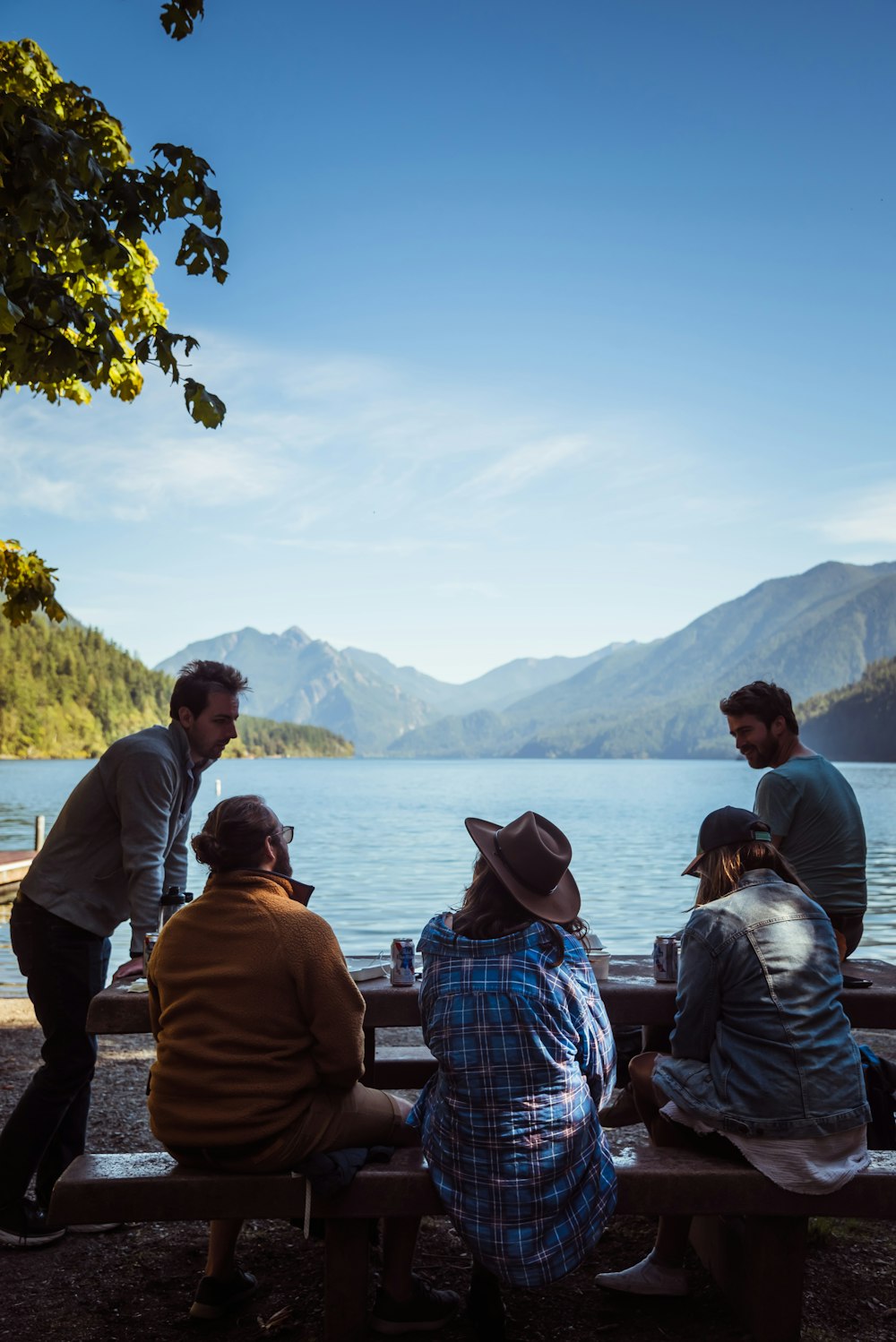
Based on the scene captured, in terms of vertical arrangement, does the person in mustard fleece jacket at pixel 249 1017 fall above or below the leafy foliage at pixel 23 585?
below

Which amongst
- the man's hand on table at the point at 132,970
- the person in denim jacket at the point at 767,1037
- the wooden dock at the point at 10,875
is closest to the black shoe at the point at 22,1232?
the man's hand on table at the point at 132,970

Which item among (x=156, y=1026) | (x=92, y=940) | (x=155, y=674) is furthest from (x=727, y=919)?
(x=155, y=674)

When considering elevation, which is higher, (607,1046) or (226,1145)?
(607,1046)

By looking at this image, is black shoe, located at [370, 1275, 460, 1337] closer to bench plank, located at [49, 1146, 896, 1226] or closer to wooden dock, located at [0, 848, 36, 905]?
bench plank, located at [49, 1146, 896, 1226]

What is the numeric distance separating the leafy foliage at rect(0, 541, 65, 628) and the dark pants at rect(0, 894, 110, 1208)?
2916 millimetres

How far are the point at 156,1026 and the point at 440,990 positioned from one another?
988mm

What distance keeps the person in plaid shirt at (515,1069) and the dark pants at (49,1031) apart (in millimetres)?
1767

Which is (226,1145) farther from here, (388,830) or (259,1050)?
(388,830)

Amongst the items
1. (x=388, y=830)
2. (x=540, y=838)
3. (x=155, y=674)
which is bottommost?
(x=388, y=830)

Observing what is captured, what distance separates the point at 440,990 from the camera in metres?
3.11

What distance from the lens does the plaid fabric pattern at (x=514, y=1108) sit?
2.97 metres

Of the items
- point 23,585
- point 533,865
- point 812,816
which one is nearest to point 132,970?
point 533,865

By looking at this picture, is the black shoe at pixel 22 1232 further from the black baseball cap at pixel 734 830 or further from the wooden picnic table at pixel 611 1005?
the black baseball cap at pixel 734 830

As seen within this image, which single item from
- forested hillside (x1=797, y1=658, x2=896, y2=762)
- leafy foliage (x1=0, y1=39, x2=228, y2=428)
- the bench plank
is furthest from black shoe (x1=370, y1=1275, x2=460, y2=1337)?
forested hillside (x1=797, y1=658, x2=896, y2=762)
